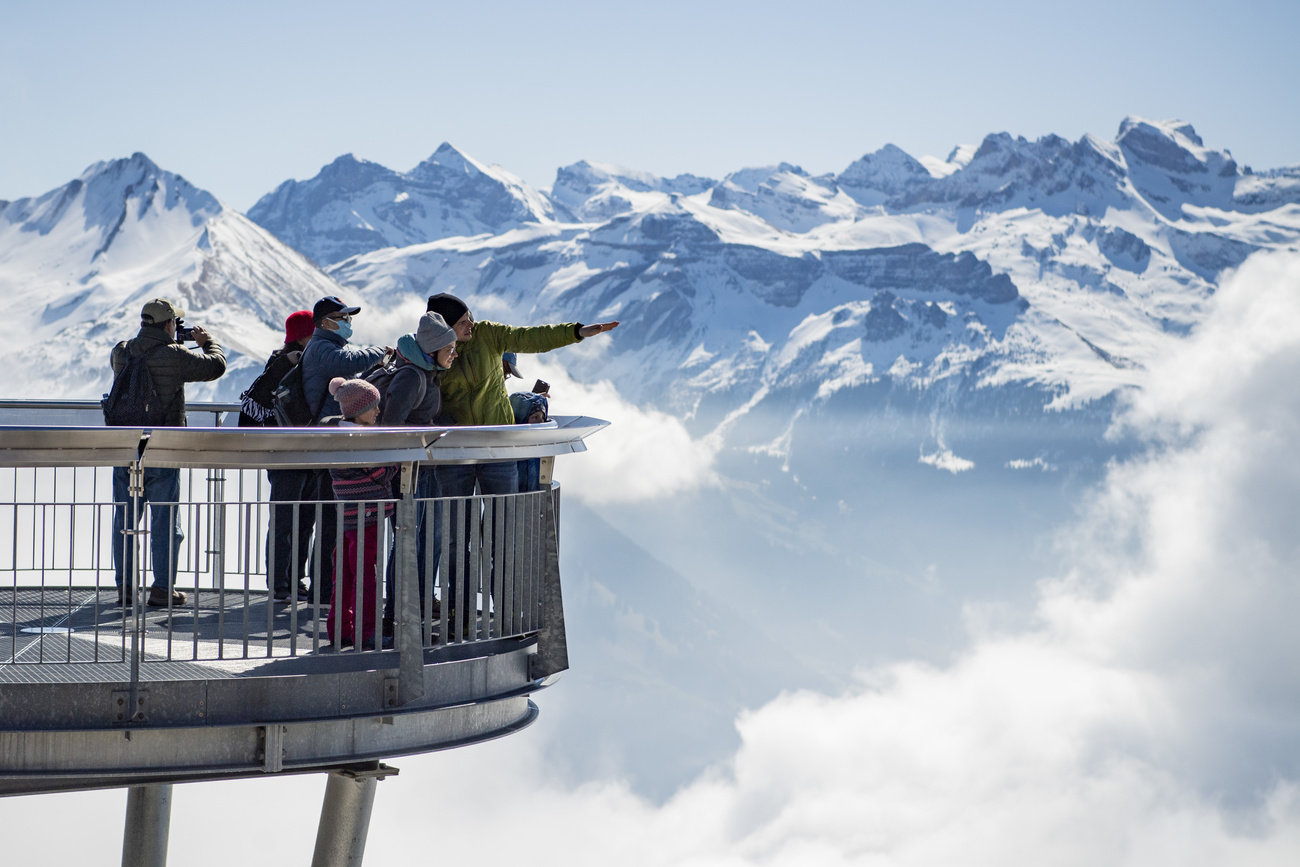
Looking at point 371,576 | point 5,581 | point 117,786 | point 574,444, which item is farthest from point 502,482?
point 5,581

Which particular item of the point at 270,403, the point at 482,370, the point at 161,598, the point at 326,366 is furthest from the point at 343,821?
the point at 482,370

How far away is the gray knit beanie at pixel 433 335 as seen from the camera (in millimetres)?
7785

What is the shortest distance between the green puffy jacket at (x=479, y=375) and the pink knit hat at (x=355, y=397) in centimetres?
111

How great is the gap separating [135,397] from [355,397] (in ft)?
8.85

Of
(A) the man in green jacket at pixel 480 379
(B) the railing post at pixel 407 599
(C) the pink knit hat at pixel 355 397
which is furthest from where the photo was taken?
(A) the man in green jacket at pixel 480 379

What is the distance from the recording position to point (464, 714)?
756 centimetres

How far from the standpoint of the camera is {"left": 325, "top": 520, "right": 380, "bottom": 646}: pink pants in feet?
23.4

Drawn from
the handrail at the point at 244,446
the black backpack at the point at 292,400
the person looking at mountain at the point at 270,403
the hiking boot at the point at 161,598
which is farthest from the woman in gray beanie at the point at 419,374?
the hiking boot at the point at 161,598

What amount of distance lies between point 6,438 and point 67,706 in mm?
1318

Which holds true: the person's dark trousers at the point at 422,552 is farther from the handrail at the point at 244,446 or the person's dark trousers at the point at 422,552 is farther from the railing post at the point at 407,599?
the handrail at the point at 244,446

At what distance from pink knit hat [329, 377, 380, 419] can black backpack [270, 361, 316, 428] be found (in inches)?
62.8

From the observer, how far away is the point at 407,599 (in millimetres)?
6945

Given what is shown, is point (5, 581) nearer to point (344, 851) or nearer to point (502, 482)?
point (344, 851)

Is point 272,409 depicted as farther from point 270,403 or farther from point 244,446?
point 244,446
